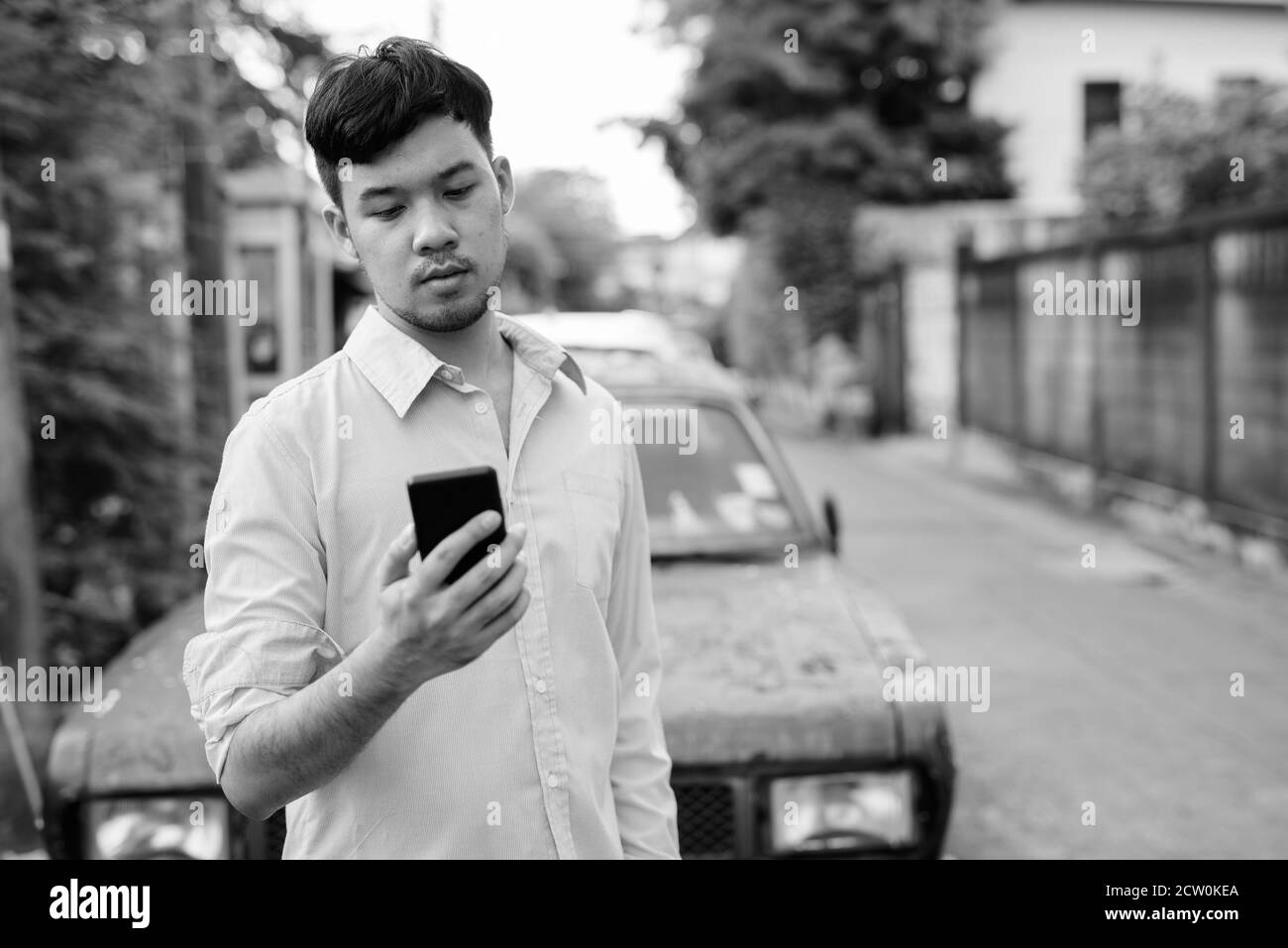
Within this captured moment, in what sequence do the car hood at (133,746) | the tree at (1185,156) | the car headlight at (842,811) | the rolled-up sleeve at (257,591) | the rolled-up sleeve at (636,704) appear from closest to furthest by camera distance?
the rolled-up sleeve at (257,591) < the rolled-up sleeve at (636,704) < the car hood at (133,746) < the car headlight at (842,811) < the tree at (1185,156)

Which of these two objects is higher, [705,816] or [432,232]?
[432,232]

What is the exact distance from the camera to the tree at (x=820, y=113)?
21750 mm

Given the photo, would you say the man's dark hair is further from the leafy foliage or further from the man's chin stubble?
the leafy foliage

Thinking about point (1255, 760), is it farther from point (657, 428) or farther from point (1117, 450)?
point (1117, 450)

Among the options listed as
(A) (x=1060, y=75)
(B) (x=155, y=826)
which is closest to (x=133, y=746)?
(B) (x=155, y=826)

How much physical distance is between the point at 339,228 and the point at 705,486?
2503 mm

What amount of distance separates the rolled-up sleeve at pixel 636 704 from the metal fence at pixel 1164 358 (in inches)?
291

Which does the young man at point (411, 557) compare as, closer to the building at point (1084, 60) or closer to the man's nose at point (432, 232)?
the man's nose at point (432, 232)

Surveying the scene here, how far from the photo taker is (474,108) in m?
1.72

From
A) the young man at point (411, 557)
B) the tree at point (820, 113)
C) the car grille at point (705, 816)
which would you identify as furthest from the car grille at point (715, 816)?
the tree at point (820, 113)

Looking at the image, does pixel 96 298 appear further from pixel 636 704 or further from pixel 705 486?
pixel 636 704

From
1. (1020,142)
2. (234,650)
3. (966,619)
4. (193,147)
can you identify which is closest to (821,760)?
(234,650)

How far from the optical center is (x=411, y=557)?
1428 millimetres

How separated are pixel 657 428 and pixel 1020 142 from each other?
23116mm
